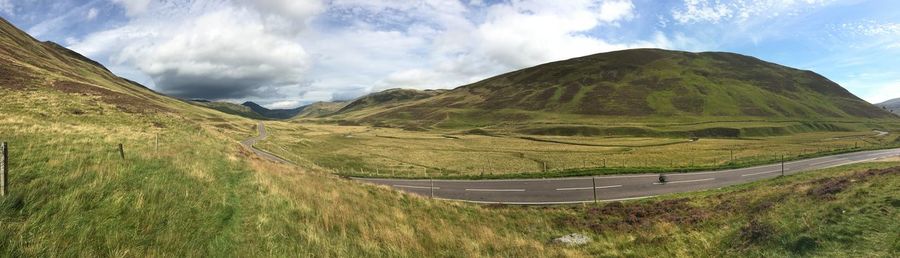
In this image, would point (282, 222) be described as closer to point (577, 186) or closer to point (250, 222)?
point (250, 222)

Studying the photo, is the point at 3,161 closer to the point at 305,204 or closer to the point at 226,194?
the point at 226,194

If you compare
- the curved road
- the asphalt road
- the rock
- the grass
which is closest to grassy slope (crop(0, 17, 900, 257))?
the grass

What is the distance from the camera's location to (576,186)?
36.9m

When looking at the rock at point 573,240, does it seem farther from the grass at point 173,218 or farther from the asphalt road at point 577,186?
the asphalt road at point 577,186

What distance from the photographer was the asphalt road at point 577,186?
32906 millimetres

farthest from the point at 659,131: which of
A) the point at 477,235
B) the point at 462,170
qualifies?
the point at 477,235

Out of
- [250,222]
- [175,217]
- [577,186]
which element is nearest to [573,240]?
[250,222]

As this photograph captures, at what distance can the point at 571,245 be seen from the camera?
1675 centimetres

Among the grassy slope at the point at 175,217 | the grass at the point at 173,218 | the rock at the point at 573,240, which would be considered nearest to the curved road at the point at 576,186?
the rock at the point at 573,240

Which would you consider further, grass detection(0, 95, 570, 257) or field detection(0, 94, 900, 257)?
field detection(0, 94, 900, 257)

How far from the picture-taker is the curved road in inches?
1294

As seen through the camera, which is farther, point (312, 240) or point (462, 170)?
point (462, 170)

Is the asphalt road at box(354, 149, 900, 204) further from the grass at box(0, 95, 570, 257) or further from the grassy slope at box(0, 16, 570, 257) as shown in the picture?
the grass at box(0, 95, 570, 257)

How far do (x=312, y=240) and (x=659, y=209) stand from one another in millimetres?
22639
